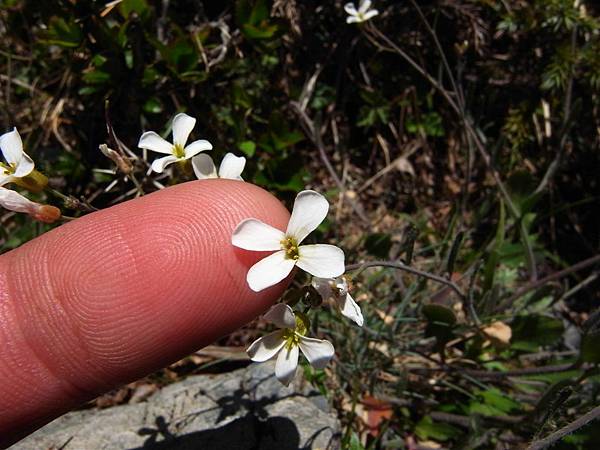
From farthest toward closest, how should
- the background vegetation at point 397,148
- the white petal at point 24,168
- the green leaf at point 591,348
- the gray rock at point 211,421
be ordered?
the background vegetation at point 397,148 → the gray rock at point 211,421 → the green leaf at point 591,348 → the white petal at point 24,168

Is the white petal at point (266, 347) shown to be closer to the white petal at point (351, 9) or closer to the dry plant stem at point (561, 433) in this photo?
the dry plant stem at point (561, 433)

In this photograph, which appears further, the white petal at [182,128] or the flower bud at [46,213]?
the white petal at [182,128]

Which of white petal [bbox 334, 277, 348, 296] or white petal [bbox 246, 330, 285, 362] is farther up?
white petal [bbox 334, 277, 348, 296]

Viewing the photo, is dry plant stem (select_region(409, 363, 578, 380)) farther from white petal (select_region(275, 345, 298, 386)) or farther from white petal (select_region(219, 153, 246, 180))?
white petal (select_region(219, 153, 246, 180))

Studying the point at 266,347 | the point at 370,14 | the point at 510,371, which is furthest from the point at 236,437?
the point at 370,14

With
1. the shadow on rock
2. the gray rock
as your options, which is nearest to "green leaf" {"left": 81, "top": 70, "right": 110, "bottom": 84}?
the gray rock

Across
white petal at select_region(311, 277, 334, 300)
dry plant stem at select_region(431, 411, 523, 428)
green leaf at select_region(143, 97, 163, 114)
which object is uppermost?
green leaf at select_region(143, 97, 163, 114)

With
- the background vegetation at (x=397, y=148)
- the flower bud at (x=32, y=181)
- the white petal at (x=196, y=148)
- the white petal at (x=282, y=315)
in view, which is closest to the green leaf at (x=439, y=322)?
the background vegetation at (x=397, y=148)
